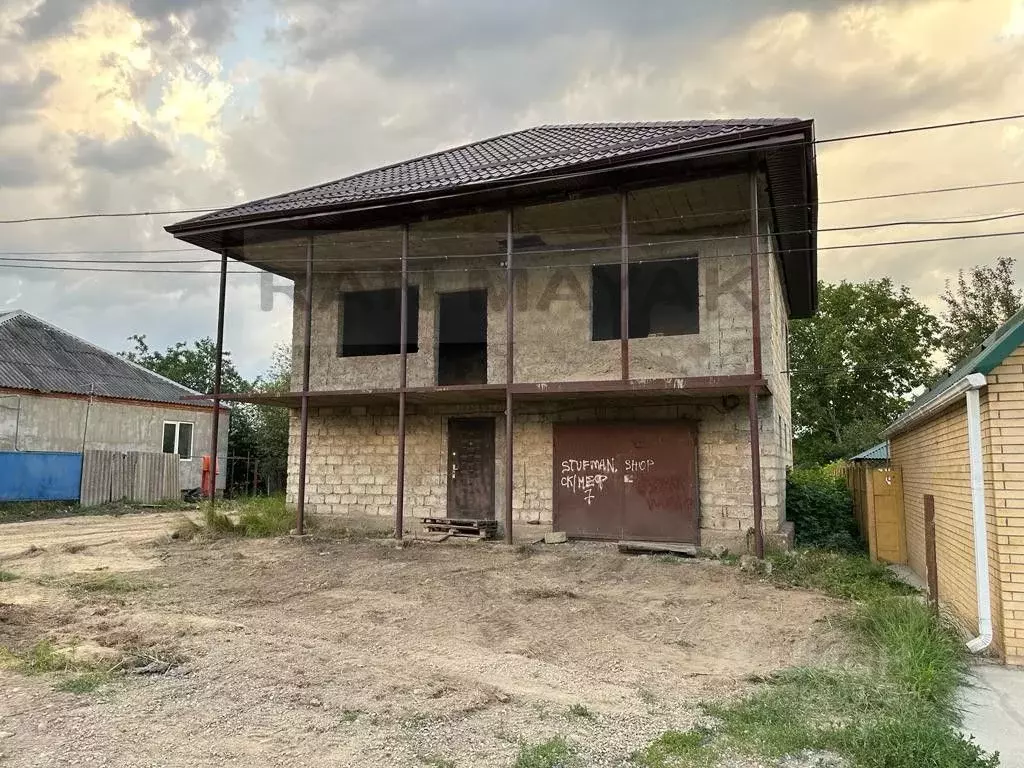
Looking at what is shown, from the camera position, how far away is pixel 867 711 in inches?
172

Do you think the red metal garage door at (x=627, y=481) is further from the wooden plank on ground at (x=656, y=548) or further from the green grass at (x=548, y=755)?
the green grass at (x=548, y=755)

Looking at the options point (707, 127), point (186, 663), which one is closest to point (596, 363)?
point (707, 127)

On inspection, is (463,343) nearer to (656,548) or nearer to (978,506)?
(656,548)

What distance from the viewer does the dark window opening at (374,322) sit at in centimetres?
1415

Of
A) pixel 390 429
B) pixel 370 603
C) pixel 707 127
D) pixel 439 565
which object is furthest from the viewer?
pixel 390 429

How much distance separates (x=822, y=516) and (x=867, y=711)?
32.1ft

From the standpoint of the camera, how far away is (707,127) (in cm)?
1080

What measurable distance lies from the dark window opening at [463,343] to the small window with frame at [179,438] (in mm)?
13630

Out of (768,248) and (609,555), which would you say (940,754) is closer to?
(609,555)

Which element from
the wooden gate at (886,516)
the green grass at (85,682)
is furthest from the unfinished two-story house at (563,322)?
the green grass at (85,682)

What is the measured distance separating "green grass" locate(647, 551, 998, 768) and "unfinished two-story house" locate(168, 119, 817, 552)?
12.1ft

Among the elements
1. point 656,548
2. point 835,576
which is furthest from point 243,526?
point 835,576

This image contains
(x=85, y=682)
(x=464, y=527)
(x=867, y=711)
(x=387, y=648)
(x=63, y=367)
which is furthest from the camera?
(x=63, y=367)

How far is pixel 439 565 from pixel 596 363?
4.14m
